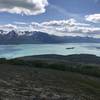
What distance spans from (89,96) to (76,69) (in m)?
37.9

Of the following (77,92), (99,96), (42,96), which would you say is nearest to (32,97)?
(42,96)

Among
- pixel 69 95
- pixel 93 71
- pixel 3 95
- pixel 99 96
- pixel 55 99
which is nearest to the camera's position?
pixel 3 95

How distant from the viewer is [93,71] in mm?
67125

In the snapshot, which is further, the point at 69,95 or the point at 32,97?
the point at 69,95

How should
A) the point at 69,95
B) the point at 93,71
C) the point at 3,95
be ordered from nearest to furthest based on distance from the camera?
the point at 3,95 → the point at 69,95 → the point at 93,71

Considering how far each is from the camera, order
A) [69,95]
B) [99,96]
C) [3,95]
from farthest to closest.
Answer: [99,96]
[69,95]
[3,95]

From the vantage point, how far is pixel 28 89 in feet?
103

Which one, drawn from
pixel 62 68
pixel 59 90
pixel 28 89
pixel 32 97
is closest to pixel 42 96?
pixel 32 97

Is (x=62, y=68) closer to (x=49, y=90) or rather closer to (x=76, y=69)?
(x=76, y=69)

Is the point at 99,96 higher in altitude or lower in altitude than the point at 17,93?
lower

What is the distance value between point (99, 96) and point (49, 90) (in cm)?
726

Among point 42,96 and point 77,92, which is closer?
point 42,96

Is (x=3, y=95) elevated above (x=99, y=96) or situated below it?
above

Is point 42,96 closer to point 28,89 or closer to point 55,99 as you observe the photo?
point 55,99
